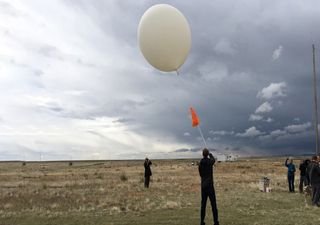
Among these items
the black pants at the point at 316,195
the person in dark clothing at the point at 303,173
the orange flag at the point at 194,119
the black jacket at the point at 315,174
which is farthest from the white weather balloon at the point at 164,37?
the person in dark clothing at the point at 303,173

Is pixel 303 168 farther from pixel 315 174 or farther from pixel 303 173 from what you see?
pixel 315 174

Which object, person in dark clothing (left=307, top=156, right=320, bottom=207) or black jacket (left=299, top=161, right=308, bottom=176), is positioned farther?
black jacket (left=299, top=161, right=308, bottom=176)

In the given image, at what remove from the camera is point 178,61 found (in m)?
11.3

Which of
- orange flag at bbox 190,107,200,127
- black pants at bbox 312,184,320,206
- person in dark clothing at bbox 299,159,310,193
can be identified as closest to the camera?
orange flag at bbox 190,107,200,127

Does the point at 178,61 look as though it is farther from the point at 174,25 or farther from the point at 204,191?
the point at 204,191

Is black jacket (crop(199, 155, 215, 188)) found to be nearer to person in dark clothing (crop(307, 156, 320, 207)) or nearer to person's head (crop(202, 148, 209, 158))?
person's head (crop(202, 148, 209, 158))

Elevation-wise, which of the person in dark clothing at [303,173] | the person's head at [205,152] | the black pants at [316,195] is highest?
the person's head at [205,152]

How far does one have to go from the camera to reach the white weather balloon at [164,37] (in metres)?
10.8

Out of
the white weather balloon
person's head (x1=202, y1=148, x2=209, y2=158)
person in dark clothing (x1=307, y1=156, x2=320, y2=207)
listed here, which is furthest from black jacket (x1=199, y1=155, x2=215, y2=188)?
person in dark clothing (x1=307, y1=156, x2=320, y2=207)

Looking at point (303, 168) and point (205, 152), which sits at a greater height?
point (205, 152)

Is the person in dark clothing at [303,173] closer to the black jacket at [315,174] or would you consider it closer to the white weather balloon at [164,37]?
the black jacket at [315,174]

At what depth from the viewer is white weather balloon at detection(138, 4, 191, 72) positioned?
427 inches

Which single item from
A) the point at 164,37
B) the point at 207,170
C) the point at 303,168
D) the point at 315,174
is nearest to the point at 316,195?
the point at 315,174

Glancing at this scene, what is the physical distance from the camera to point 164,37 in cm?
1083
